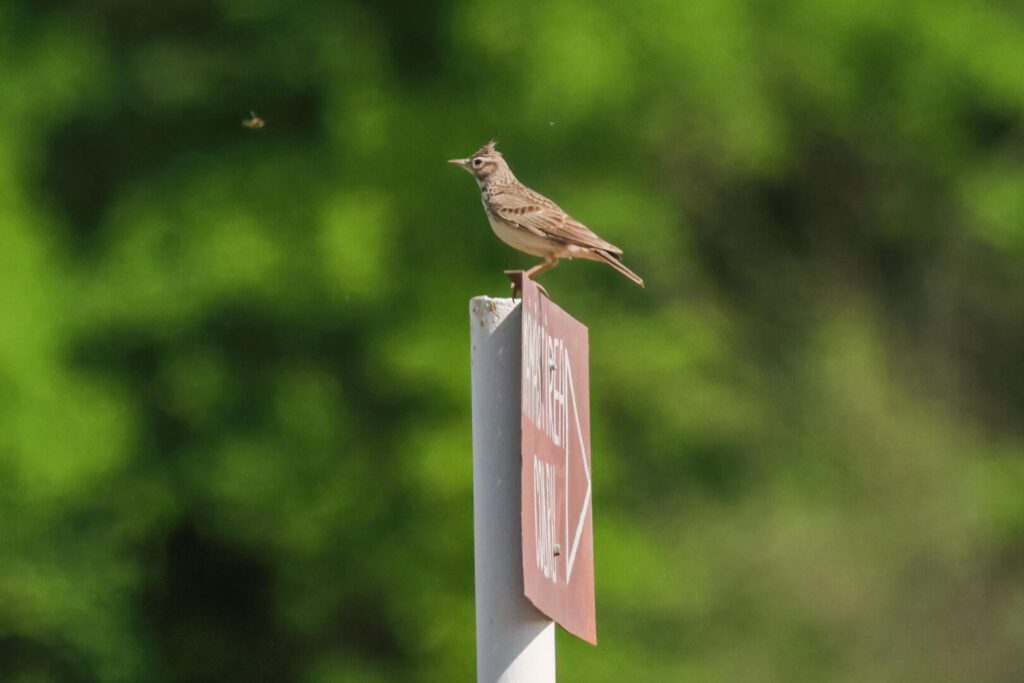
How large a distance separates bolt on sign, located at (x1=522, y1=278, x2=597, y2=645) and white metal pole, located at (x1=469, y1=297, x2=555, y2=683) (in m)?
0.06

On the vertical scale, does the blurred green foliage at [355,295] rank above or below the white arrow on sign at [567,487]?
above

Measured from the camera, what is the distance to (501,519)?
3.28m

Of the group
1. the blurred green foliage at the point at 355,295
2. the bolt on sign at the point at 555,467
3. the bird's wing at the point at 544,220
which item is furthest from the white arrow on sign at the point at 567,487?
the blurred green foliage at the point at 355,295

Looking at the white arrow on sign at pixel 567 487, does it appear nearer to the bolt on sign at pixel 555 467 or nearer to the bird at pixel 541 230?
the bolt on sign at pixel 555 467

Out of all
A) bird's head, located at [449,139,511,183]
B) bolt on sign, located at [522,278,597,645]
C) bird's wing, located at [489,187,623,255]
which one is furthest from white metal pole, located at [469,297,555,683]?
bird's head, located at [449,139,511,183]

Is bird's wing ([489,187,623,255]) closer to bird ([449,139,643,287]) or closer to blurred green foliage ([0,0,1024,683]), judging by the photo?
bird ([449,139,643,287])

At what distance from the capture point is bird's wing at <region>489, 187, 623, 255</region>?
5.70 metres

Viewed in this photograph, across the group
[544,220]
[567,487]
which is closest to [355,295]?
[544,220]

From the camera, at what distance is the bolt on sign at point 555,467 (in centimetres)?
304

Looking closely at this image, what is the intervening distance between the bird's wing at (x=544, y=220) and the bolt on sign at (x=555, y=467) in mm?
1991

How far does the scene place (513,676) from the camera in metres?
3.24

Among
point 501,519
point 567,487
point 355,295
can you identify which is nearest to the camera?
point 501,519

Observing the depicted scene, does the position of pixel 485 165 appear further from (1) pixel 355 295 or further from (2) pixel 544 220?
(1) pixel 355 295

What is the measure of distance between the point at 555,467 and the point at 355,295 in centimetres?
558
